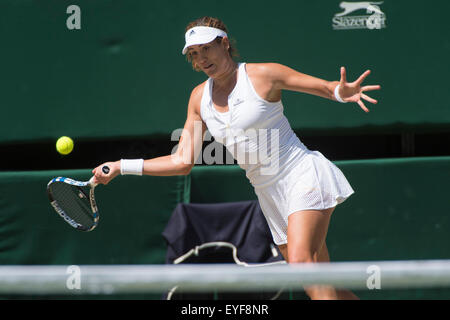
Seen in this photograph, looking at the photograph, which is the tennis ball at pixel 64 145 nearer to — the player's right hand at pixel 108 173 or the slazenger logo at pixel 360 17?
the player's right hand at pixel 108 173

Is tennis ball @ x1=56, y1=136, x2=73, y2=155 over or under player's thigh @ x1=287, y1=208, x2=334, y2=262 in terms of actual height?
over

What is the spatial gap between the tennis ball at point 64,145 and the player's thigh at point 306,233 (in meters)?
2.07

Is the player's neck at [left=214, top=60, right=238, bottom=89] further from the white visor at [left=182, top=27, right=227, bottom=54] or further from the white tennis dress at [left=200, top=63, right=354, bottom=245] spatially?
the white visor at [left=182, top=27, right=227, bottom=54]

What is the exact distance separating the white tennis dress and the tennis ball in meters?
1.60

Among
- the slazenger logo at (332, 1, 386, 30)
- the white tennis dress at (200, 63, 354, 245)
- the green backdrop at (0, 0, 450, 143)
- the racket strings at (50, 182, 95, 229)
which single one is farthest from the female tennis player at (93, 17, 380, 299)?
the slazenger logo at (332, 1, 386, 30)

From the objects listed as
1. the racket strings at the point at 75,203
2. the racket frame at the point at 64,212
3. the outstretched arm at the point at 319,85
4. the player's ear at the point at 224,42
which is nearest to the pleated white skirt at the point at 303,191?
the outstretched arm at the point at 319,85

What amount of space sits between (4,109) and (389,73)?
264cm

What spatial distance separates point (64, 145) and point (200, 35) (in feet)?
5.73

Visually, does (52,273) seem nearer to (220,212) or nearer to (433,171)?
(220,212)

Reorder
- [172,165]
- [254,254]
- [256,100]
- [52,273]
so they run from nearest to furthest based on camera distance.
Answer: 1. [52,273]
2. [256,100]
3. [172,165]
4. [254,254]

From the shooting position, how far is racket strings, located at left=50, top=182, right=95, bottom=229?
3217 mm

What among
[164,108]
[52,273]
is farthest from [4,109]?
[52,273]

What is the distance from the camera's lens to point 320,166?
282cm
